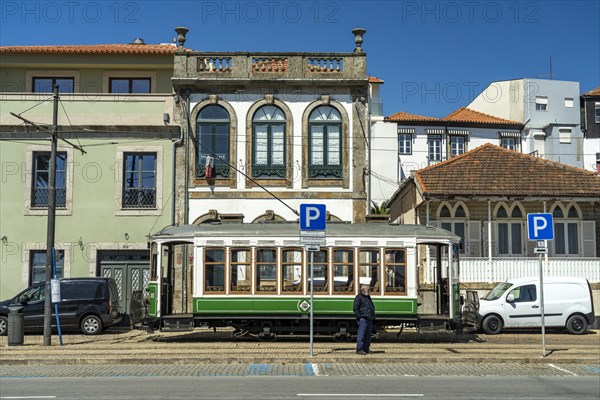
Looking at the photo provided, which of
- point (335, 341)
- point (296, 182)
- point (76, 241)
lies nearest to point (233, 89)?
point (296, 182)

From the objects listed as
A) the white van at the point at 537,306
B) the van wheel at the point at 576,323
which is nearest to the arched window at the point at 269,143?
the white van at the point at 537,306

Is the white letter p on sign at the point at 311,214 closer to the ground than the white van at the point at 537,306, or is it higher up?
higher up

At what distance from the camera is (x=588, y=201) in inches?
1068

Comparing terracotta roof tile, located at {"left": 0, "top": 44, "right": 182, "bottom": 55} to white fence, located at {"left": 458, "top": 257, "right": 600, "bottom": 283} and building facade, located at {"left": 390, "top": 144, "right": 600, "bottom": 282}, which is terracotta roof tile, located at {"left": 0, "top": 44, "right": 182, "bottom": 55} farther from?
white fence, located at {"left": 458, "top": 257, "right": 600, "bottom": 283}

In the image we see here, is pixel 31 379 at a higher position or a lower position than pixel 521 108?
lower

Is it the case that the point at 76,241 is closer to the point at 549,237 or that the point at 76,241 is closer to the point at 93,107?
the point at 93,107

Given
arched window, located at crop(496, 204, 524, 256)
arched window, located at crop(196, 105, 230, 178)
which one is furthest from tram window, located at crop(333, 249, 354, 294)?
arched window, located at crop(496, 204, 524, 256)

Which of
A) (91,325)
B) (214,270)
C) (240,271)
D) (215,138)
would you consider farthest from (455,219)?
(91,325)

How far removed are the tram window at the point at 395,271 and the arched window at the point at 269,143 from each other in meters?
8.01

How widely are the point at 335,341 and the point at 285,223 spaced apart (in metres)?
3.45

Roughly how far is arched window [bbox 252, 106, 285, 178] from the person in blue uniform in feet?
36.0

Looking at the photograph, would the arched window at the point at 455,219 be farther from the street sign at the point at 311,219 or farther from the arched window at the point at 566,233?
the street sign at the point at 311,219

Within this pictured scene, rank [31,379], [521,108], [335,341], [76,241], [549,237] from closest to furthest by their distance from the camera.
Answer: [31,379] < [549,237] < [335,341] < [76,241] < [521,108]

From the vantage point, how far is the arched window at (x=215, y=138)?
27000 mm
